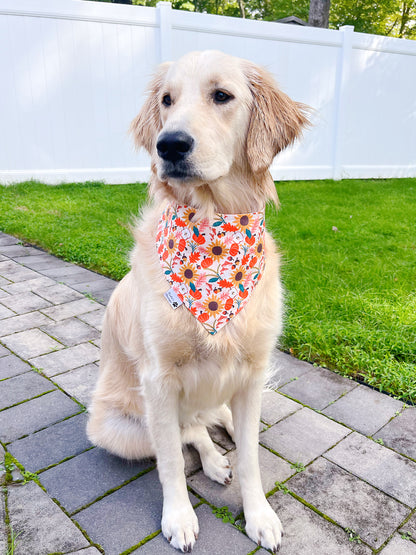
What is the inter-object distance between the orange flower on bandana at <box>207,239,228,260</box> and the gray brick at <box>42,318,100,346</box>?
174 centimetres

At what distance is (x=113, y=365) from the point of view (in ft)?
7.17

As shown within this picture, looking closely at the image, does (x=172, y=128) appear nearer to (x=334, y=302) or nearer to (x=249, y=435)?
(x=249, y=435)

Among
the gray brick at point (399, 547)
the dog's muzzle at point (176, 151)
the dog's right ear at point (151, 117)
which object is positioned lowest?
the gray brick at point (399, 547)

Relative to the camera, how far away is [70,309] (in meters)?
3.72

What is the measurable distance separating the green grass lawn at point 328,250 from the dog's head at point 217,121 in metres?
1.62

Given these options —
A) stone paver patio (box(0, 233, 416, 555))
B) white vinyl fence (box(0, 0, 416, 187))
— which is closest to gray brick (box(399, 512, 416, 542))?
stone paver patio (box(0, 233, 416, 555))

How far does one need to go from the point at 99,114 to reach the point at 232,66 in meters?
6.78

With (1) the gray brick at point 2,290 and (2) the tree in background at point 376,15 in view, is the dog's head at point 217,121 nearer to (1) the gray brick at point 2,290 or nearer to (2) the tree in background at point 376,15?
(1) the gray brick at point 2,290

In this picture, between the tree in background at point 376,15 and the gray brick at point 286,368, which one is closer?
the gray brick at point 286,368

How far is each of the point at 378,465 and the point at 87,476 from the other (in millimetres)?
1336

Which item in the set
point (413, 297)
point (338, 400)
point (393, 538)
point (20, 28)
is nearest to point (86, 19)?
point (20, 28)

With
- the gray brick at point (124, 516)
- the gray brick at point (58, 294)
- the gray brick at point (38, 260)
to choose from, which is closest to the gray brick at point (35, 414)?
the gray brick at point (124, 516)

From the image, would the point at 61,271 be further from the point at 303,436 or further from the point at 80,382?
the point at 303,436

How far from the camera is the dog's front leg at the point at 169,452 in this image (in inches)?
70.2
